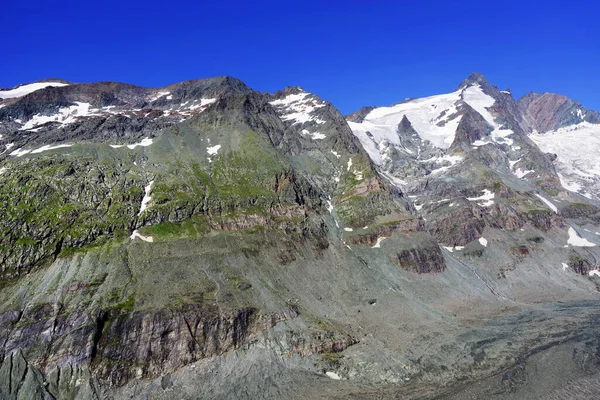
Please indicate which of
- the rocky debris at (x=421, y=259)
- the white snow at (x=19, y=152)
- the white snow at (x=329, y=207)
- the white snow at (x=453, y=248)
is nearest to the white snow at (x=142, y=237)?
the white snow at (x=19, y=152)

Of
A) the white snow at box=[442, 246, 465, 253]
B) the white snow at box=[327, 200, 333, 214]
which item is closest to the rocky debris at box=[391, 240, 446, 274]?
the white snow at box=[442, 246, 465, 253]

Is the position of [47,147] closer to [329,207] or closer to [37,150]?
[37,150]

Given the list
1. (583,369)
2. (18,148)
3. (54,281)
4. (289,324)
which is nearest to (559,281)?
(583,369)

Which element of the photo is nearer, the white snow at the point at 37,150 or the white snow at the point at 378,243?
the white snow at the point at 378,243

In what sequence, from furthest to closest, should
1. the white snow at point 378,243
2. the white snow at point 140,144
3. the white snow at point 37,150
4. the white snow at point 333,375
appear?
the white snow at point 140,144, the white snow at point 37,150, the white snow at point 378,243, the white snow at point 333,375

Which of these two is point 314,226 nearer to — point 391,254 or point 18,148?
point 391,254

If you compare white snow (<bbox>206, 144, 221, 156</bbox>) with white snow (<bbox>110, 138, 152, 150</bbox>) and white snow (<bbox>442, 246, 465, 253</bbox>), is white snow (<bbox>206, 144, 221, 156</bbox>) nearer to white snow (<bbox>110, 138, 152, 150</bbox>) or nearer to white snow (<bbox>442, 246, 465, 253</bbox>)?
white snow (<bbox>110, 138, 152, 150</bbox>)

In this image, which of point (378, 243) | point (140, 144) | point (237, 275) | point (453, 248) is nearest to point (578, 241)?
point (453, 248)

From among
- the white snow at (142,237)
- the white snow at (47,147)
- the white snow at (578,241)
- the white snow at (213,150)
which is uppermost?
the white snow at (47,147)

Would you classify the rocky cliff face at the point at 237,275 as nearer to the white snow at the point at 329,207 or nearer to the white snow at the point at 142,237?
the white snow at the point at 142,237
